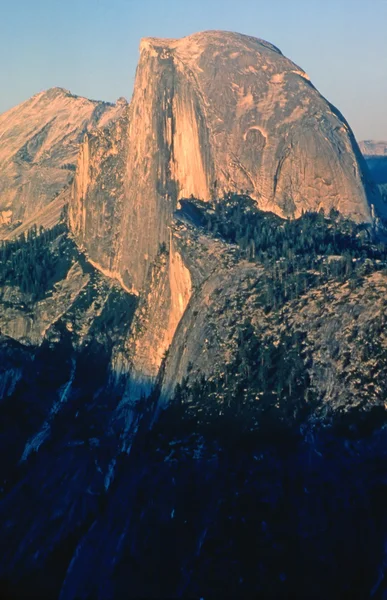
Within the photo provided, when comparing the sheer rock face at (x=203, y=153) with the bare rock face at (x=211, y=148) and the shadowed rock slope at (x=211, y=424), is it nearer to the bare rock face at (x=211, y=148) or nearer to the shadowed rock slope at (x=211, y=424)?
the bare rock face at (x=211, y=148)

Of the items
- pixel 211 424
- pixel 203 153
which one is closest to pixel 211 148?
pixel 203 153

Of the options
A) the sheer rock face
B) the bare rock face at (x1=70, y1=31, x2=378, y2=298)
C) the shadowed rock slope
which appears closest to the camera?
the shadowed rock slope

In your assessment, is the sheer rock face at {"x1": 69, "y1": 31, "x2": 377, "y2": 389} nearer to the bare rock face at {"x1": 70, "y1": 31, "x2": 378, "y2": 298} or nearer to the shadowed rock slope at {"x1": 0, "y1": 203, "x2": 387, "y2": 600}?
the bare rock face at {"x1": 70, "y1": 31, "x2": 378, "y2": 298}

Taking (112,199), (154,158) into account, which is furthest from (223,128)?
(112,199)

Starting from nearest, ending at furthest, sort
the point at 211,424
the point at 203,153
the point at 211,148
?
the point at 211,424 → the point at 203,153 → the point at 211,148

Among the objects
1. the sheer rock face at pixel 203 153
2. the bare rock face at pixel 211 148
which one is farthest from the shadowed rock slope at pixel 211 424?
the bare rock face at pixel 211 148

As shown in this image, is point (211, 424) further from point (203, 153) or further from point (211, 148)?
point (211, 148)

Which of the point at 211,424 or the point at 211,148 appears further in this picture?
the point at 211,148

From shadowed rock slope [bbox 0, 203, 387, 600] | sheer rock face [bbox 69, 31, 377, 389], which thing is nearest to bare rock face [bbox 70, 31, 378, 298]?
sheer rock face [bbox 69, 31, 377, 389]

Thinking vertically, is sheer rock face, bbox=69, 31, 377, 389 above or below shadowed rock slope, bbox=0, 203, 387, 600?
above
